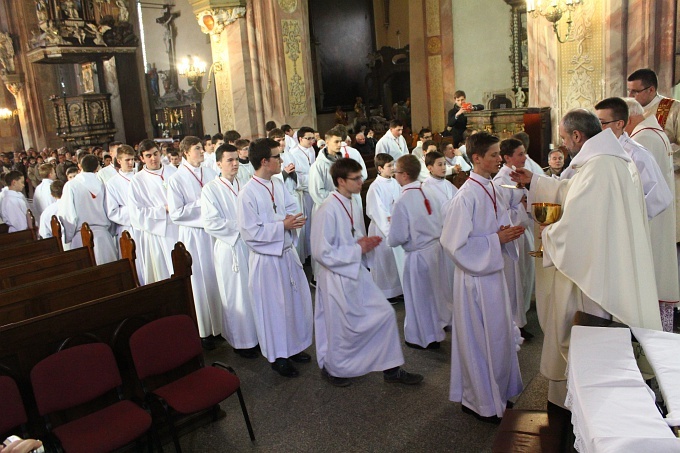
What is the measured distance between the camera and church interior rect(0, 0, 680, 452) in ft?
13.9

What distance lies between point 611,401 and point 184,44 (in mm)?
23402

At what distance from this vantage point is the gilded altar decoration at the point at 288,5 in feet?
40.6

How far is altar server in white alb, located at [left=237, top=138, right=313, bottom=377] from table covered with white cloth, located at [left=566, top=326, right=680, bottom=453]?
2926 millimetres

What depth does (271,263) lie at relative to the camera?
5059mm

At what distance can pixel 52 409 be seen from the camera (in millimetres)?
3492

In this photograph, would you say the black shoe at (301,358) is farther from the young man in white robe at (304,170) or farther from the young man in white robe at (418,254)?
the young man in white robe at (304,170)

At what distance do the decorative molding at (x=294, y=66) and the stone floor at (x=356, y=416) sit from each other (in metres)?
8.73

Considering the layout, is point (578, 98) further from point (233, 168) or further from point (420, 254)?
point (233, 168)

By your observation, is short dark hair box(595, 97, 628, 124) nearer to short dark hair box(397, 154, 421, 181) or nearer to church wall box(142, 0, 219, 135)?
short dark hair box(397, 154, 421, 181)

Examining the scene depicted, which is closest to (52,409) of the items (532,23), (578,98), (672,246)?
(672,246)

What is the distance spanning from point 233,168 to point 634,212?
3712 millimetres

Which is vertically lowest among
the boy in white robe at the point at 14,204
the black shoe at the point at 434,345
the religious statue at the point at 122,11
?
the black shoe at the point at 434,345

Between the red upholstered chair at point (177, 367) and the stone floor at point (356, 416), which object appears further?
the stone floor at point (356, 416)

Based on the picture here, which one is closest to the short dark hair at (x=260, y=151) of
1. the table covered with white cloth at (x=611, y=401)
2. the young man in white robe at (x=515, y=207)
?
the young man in white robe at (x=515, y=207)
